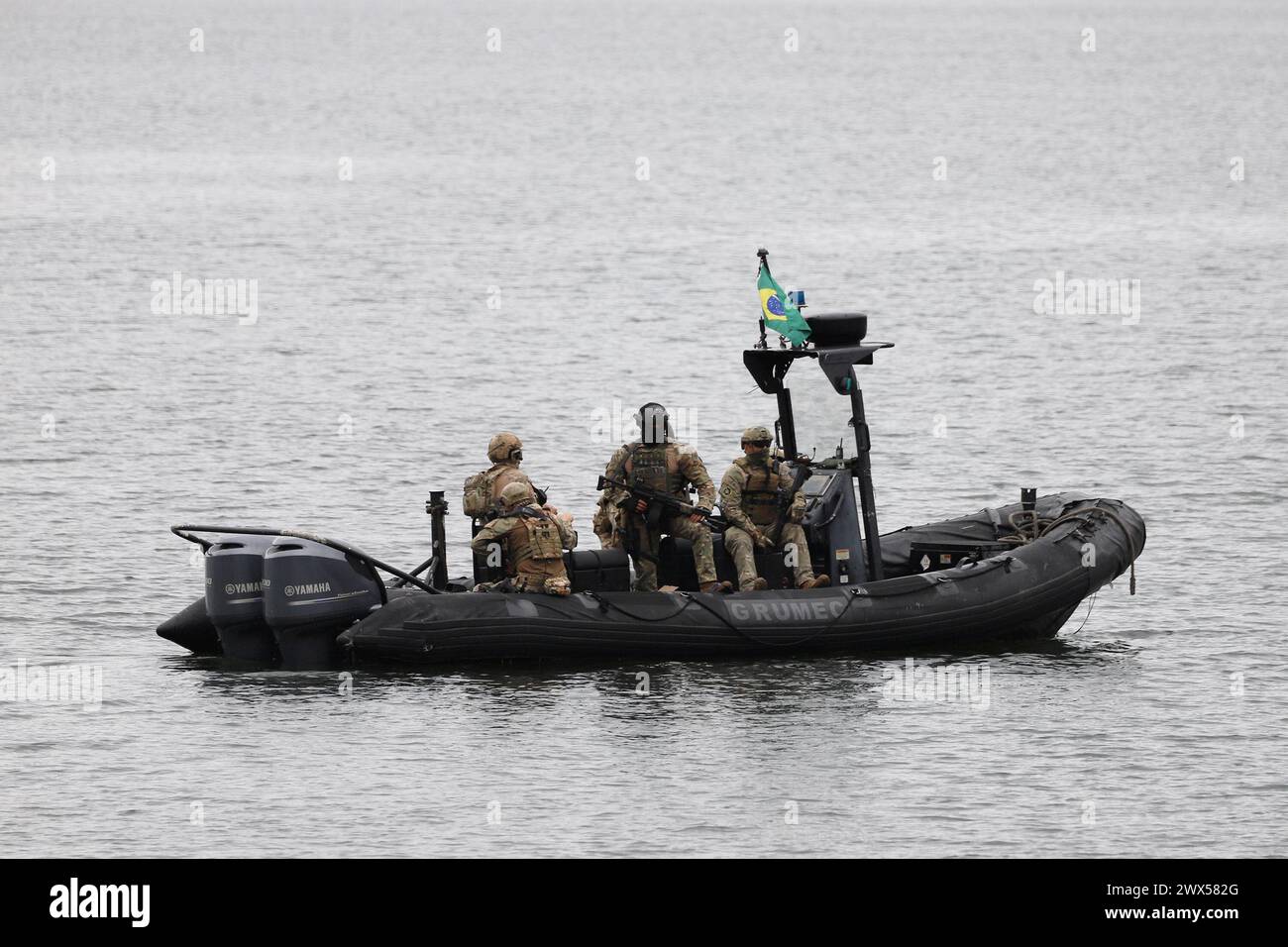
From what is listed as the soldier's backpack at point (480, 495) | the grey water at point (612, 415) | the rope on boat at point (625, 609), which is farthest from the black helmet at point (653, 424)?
the grey water at point (612, 415)

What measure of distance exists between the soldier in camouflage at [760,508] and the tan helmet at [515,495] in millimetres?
1620

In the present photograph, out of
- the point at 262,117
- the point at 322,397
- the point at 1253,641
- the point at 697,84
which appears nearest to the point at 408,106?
the point at 262,117

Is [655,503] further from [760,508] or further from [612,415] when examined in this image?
[612,415]

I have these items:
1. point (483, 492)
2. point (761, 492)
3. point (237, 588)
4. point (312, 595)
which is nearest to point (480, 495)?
point (483, 492)

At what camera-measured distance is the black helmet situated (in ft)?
59.0

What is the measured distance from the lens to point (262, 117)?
3371 inches

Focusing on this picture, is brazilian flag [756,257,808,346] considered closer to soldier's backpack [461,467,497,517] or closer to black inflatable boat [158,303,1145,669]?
black inflatable boat [158,303,1145,669]

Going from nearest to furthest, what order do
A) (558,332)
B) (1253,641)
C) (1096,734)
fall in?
(1096,734)
(1253,641)
(558,332)

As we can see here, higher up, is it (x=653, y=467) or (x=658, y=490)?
(x=653, y=467)

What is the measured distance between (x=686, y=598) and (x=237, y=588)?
3.43 m

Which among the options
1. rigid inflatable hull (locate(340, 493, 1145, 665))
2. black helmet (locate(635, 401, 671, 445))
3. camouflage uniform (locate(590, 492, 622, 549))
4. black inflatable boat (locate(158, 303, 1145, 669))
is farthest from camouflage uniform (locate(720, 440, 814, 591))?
camouflage uniform (locate(590, 492, 622, 549))

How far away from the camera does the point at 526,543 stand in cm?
1766
